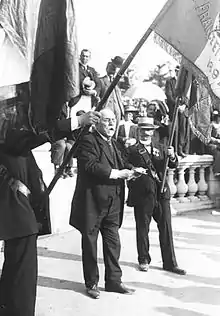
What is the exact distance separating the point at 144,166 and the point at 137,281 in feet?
4.37

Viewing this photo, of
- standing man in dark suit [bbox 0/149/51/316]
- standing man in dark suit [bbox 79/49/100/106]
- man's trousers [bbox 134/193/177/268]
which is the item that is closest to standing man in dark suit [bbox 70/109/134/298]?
man's trousers [bbox 134/193/177/268]

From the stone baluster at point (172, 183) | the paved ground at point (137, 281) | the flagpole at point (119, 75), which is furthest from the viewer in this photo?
the stone baluster at point (172, 183)

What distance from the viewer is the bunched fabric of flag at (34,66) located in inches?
164

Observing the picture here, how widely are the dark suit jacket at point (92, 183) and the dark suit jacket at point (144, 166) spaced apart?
675mm

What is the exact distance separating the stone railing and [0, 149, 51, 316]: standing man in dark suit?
759cm

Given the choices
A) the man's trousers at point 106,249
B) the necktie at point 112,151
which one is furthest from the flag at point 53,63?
the man's trousers at point 106,249

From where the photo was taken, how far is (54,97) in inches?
172

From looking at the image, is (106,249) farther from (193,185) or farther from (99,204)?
(193,185)

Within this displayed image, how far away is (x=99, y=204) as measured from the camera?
6219 mm

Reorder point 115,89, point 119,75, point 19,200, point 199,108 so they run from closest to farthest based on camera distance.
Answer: point 19,200
point 119,75
point 199,108
point 115,89

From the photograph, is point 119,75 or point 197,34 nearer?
point 119,75

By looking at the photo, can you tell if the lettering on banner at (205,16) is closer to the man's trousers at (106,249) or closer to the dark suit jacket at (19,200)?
the dark suit jacket at (19,200)

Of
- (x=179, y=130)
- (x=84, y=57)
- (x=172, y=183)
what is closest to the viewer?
(x=84, y=57)

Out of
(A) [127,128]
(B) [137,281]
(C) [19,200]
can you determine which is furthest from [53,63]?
(A) [127,128]
